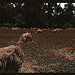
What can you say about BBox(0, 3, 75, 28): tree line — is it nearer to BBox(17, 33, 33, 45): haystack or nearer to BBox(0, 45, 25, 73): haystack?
BBox(17, 33, 33, 45): haystack

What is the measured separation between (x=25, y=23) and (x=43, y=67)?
187 ft

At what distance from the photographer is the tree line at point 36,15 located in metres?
66.4

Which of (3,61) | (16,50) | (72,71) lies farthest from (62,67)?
(3,61)

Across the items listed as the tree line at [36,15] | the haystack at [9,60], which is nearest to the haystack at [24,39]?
the haystack at [9,60]

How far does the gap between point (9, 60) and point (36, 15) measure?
6408cm

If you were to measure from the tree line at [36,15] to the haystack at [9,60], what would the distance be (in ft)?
184

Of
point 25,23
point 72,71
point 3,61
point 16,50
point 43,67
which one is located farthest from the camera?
point 25,23

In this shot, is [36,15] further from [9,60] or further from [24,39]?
[9,60]

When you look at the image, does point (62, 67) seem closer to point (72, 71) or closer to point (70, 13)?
point (72, 71)

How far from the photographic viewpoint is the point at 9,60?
7113mm

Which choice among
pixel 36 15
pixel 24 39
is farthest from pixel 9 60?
pixel 36 15

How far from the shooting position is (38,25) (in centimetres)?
6844

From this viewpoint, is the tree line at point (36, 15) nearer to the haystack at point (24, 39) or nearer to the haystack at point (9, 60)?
the haystack at point (24, 39)

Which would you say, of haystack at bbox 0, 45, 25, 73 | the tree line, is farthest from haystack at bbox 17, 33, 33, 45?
the tree line
